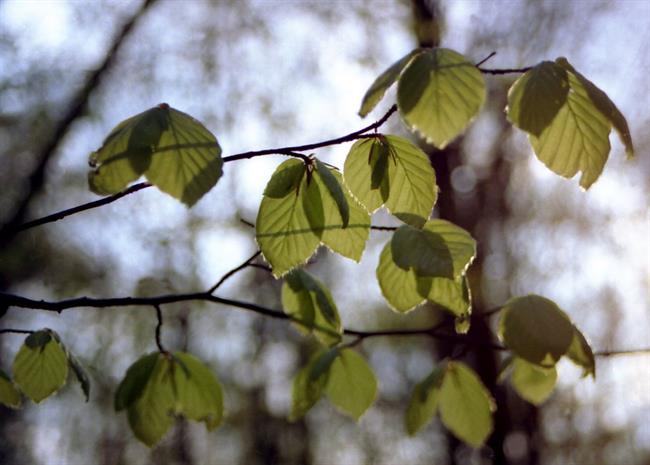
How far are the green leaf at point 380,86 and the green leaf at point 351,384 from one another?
57 cm

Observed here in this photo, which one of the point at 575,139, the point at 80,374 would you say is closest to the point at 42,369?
the point at 80,374

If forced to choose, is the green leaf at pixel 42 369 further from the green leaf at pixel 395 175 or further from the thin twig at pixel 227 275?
the green leaf at pixel 395 175

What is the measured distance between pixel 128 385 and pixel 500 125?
4.20 meters

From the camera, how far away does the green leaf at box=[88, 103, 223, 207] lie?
64cm

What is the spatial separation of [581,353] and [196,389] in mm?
529

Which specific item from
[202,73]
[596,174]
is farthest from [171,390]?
[202,73]

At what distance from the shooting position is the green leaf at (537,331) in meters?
0.80

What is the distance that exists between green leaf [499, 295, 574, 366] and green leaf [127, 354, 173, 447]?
18.6 inches

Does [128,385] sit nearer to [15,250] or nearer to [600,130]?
[600,130]

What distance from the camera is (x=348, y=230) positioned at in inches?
32.4

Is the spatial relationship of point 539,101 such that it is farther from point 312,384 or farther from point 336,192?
point 312,384

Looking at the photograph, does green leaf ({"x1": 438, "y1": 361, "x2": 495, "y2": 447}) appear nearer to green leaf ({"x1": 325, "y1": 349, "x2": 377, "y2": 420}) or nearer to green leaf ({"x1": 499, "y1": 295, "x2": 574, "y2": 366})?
green leaf ({"x1": 325, "y1": 349, "x2": 377, "y2": 420})

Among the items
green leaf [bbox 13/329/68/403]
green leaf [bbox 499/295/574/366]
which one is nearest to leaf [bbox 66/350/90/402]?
green leaf [bbox 13/329/68/403]

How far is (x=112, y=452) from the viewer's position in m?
6.62
